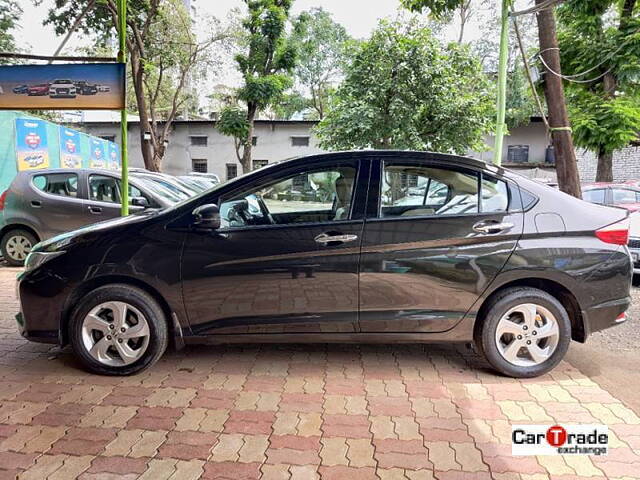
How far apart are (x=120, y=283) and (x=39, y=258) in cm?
62

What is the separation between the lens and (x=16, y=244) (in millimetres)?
6812

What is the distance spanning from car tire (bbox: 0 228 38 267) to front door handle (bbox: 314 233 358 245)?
18.7ft

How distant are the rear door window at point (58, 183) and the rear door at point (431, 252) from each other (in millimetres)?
5520

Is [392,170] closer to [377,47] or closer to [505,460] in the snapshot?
[505,460]

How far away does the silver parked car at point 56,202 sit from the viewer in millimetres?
6621

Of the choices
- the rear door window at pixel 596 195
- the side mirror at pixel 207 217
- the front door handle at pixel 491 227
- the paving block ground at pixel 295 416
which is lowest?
the paving block ground at pixel 295 416

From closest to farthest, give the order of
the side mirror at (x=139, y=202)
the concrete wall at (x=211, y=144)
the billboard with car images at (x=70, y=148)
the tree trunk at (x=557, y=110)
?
1. the tree trunk at (x=557, y=110)
2. the side mirror at (x=139, y=202)
3. the billboard with car images at (x=70, y=148)
4. the concrete wall at (x=211, y=144)

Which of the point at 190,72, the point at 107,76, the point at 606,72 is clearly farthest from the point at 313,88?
the point at 107,76

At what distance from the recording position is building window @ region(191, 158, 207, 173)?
81.1 feet

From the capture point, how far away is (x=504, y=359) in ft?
10.1

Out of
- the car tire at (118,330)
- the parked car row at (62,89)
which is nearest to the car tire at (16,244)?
the parked car row at (62,89)

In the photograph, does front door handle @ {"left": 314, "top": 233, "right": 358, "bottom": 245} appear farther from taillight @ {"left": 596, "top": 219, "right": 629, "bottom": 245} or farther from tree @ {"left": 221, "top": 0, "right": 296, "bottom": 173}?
tree @ {"left": 221, "top": 0, "right": 296, "bottom": 173}

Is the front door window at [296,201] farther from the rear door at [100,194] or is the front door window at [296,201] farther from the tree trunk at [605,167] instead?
the tree trunk at [605,167]

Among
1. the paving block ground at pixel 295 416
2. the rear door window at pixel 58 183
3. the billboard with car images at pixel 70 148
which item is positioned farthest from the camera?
the billboard with car images at pixel 70 148
